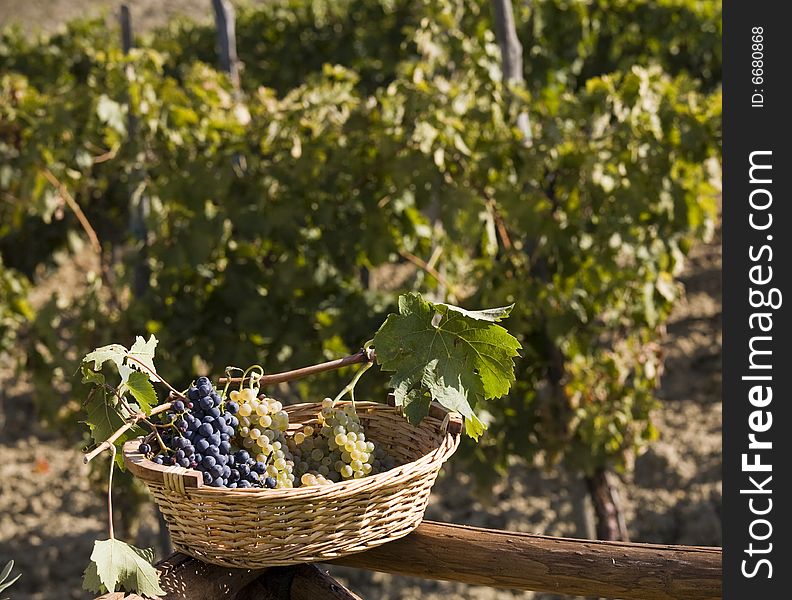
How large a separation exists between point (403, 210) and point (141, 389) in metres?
2.04

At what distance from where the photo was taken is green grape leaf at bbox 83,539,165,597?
4.37 ft

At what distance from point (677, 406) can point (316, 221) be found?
6.96 feet

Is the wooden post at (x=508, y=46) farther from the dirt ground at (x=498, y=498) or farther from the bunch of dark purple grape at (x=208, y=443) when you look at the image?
the bunch of dark purple grape at (x=208, y=443)

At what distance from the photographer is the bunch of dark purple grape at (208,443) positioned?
1.44m

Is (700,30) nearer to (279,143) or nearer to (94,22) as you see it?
(279,143)

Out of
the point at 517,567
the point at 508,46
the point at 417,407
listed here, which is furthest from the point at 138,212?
the point at 517,567

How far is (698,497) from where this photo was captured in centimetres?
416

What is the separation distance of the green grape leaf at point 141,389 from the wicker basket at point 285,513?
7 cm

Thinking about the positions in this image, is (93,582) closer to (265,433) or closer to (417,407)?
(265,433)

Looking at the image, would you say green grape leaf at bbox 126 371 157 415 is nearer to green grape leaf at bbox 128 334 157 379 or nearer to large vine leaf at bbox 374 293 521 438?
green grape leaf at bbox 128 334 157 379

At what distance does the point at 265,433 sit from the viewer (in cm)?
154

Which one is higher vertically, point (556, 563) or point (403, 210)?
point (403, 210)

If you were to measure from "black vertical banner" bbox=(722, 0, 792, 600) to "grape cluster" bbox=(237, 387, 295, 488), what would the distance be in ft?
2.15

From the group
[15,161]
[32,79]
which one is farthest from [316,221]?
[32,79]
